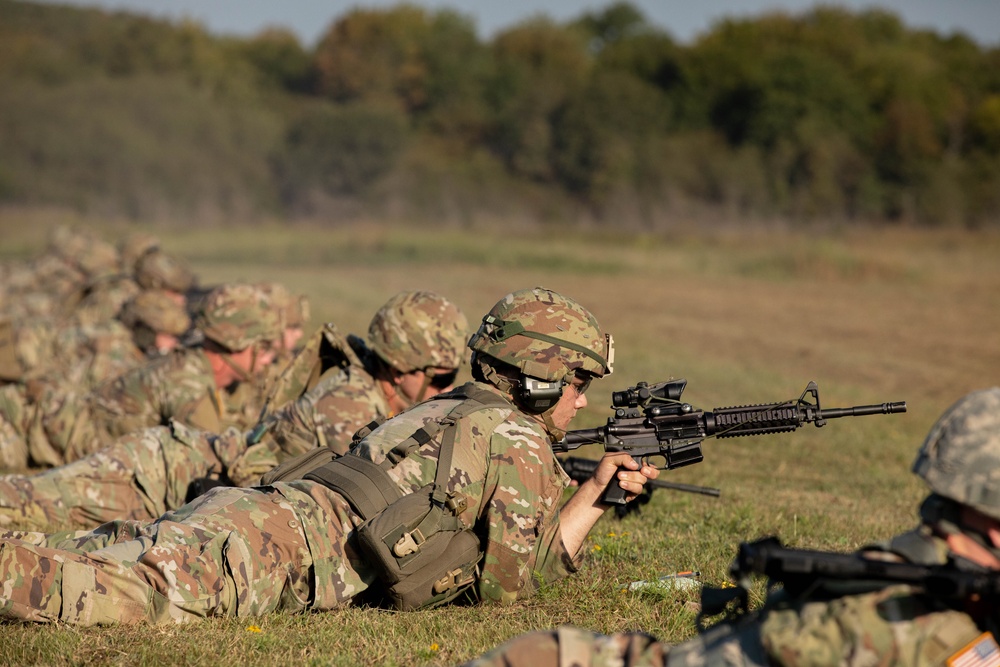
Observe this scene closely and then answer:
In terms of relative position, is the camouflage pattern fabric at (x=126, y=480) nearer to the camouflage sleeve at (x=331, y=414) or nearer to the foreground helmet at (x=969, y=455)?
the camouflage sleeve at (x=331, y=414)

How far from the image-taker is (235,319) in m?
9.98

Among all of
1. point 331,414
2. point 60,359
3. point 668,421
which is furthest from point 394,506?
point 60,359

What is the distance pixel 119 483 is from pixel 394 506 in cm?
381

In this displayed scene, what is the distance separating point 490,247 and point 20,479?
110 feet

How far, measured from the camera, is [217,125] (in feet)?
221

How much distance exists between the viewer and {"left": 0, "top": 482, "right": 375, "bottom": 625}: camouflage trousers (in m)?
5.34

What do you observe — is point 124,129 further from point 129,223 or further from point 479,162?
point 479,162

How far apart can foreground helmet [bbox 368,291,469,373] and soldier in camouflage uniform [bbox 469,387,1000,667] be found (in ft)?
13.8

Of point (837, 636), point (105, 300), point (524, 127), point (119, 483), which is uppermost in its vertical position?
point (524, 127)

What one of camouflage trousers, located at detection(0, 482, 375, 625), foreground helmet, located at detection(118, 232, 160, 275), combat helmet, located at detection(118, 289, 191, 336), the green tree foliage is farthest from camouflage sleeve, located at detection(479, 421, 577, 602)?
the green tree foliage

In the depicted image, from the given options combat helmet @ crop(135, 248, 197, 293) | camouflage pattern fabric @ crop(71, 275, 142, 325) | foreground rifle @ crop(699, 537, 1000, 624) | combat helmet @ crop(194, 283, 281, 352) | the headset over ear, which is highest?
the headset over ear

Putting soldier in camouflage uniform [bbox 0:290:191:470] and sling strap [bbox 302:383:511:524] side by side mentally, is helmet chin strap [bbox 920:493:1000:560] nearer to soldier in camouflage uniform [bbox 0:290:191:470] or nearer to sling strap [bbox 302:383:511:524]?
sling strap [bbox 302:383:511:524]

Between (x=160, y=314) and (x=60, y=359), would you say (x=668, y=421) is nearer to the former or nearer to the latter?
(x=160, y=314)

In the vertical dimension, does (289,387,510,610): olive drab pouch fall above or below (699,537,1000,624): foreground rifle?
below
